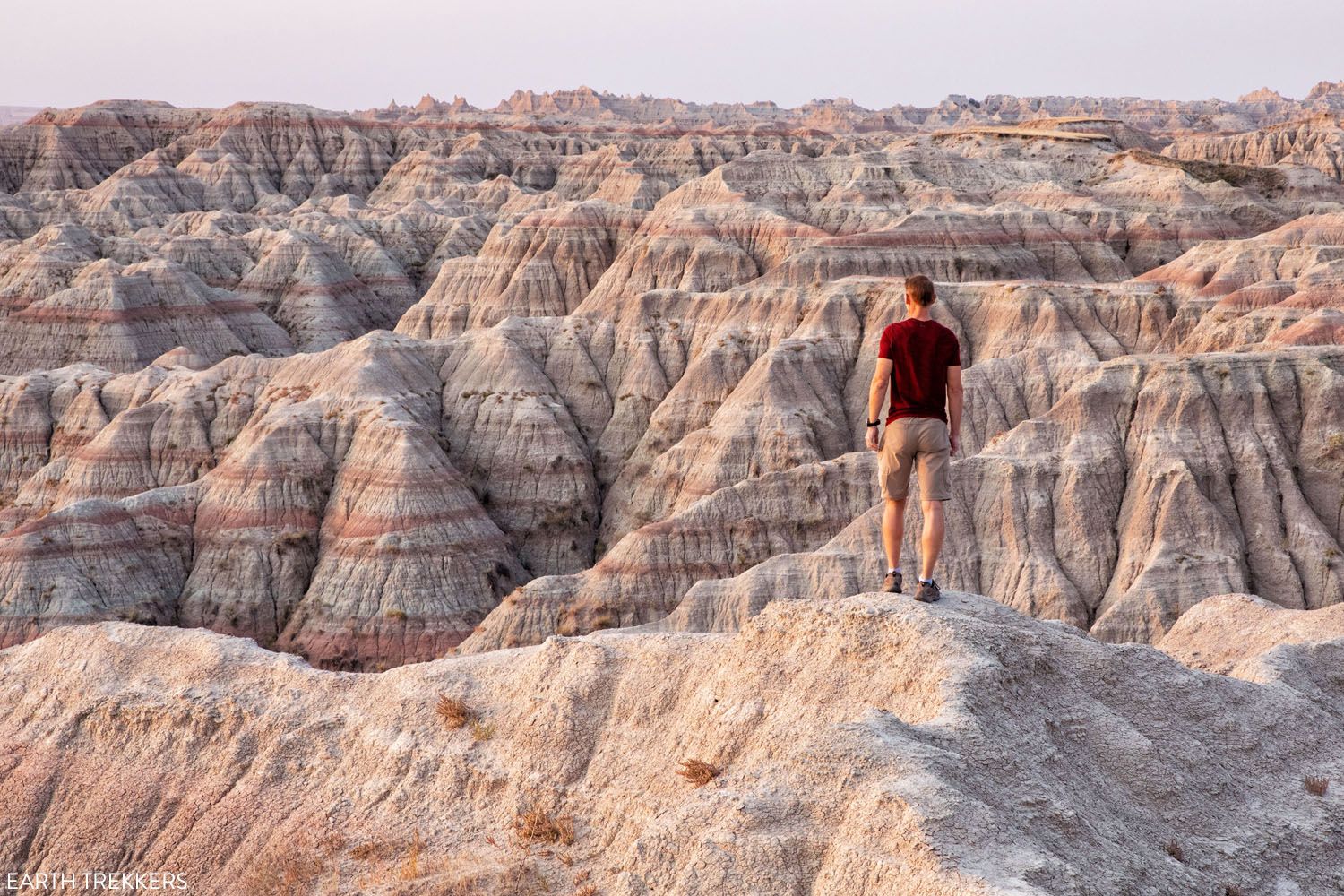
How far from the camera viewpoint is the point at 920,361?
1597 cm

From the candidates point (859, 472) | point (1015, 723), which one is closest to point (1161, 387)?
point (859, 472)

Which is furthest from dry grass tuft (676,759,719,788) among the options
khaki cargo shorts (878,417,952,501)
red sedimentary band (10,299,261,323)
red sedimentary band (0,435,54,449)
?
red sedimentary band (10,299,261,323)

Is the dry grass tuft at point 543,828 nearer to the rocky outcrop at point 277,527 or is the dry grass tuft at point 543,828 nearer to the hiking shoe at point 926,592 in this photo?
the hiking shoe at point 926,592

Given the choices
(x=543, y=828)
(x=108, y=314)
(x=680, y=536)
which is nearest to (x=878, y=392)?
(x=543, y=828)

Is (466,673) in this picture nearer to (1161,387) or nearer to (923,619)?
(923,619)

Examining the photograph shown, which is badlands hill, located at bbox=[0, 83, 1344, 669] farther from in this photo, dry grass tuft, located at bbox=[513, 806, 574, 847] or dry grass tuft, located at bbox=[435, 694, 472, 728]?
dry grass tuft, located at bbox=[513, 806, 574, 847]

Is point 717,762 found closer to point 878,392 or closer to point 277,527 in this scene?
point 878,392

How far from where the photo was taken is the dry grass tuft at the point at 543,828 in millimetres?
16875

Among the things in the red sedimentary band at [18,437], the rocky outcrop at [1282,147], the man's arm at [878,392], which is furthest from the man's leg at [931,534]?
the rocky outcrop at [1282,147]

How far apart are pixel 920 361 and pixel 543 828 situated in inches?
297

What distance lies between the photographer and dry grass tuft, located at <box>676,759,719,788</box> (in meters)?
15.6

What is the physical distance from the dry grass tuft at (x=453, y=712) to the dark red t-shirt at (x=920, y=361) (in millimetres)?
8376

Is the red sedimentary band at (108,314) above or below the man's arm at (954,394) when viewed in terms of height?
below

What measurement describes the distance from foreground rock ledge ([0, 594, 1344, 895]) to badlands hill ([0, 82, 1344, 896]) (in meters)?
0.07
